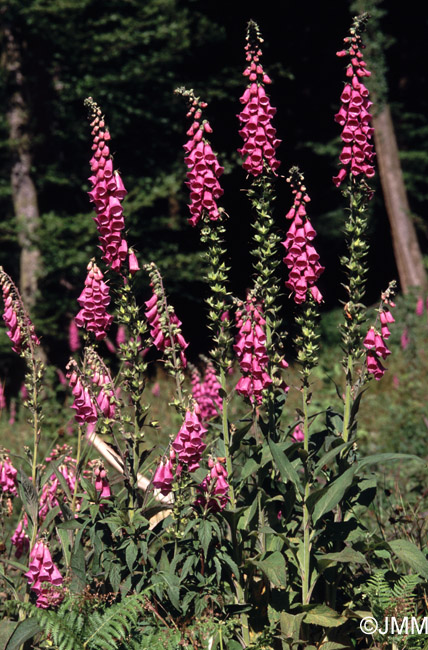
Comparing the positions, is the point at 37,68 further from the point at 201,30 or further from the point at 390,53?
the point at 390,53

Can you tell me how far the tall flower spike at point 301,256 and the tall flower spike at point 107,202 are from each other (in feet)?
2.41

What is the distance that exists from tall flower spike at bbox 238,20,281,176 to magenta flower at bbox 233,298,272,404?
663 mm

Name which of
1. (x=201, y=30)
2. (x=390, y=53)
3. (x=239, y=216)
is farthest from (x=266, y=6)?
(x=390, y=53)

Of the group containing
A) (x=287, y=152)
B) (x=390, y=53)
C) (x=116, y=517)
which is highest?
(x=390, y=53)

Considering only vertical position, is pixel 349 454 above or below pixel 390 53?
below

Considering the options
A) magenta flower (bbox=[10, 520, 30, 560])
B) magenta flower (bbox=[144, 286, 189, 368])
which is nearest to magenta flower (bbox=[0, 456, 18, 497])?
magenta flower (bbox=[10, 520, 30, 560])

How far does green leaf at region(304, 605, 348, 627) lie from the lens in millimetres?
3428

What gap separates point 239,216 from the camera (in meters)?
14.4

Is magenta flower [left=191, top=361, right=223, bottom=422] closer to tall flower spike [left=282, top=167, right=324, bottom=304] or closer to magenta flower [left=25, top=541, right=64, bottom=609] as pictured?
tall flower spike [left=282, top=167, right=324, bottom=304]

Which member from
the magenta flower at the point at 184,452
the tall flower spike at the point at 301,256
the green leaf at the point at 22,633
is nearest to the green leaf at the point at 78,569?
the green leaf at the point at 22,633

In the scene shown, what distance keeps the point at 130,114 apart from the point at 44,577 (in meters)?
12.1

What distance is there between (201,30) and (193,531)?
40.1ft

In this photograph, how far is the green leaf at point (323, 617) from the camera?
3.43 metres

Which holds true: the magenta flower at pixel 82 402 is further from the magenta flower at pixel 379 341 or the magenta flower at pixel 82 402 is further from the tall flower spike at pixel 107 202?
the magenta flower at pixel 379 341
